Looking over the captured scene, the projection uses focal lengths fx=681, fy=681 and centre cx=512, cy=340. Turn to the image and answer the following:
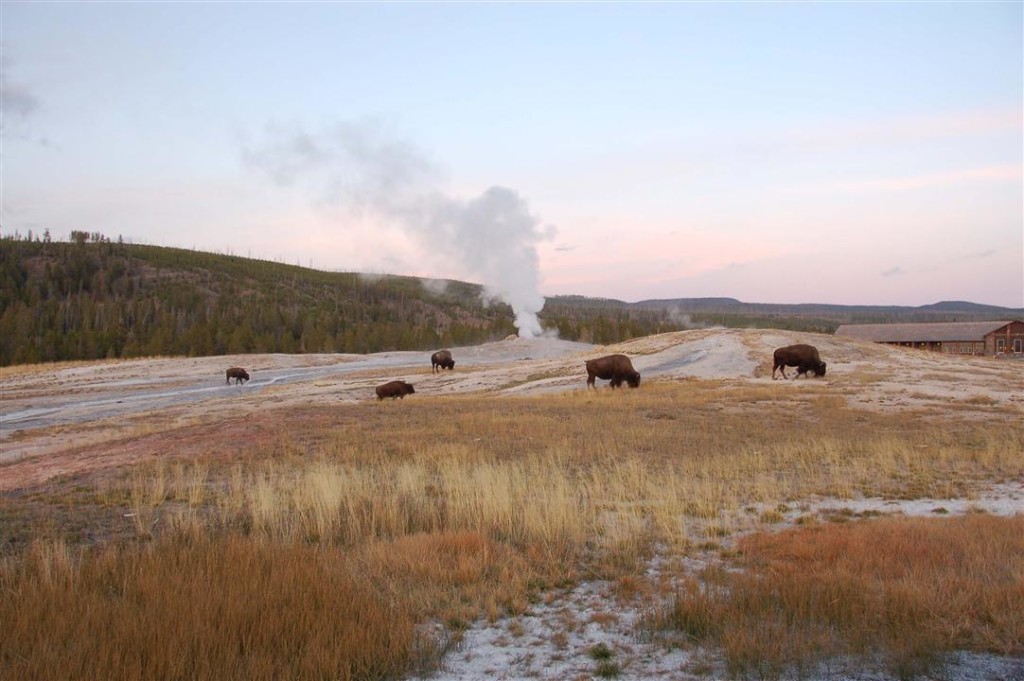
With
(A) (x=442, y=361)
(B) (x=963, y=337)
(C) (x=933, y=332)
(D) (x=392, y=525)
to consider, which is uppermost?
(A) (x=442, y=361)

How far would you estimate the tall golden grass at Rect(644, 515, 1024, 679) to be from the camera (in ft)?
15.7

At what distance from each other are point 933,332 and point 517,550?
9152cm

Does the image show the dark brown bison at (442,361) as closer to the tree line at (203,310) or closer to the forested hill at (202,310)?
the tree line at (203,310)

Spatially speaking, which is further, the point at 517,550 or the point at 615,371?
the point at 615,371

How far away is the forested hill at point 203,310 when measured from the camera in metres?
88.7

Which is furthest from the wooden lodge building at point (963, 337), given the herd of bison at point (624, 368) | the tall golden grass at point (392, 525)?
the tall golden grass at point (392, 525)

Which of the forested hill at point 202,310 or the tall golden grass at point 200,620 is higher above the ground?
the forested hill at point 202,310

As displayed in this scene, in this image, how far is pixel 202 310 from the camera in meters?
117

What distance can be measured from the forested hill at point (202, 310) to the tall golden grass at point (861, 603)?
89791mm

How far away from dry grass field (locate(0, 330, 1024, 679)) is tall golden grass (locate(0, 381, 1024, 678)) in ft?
0.10

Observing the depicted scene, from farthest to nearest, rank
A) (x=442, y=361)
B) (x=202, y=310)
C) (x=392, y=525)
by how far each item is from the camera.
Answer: (x=202, y=310)
(x=442, y=361)
(x=392, y=525)

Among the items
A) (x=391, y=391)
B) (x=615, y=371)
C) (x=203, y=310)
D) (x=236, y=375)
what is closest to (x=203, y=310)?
(x=203, y=310)

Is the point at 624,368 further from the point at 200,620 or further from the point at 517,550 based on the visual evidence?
the point at 200,620

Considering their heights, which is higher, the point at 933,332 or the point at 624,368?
the point at 624,368
